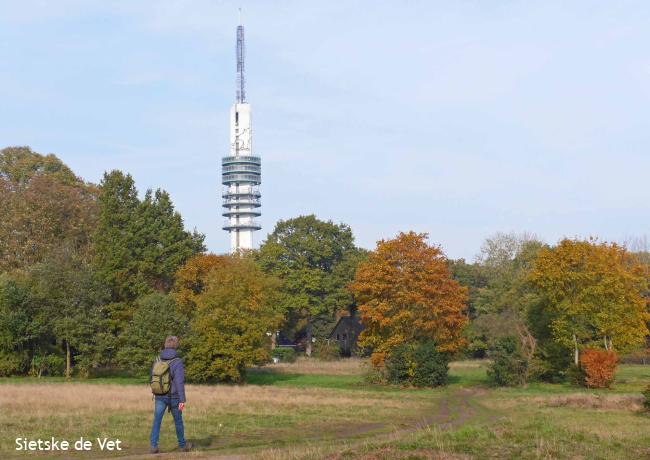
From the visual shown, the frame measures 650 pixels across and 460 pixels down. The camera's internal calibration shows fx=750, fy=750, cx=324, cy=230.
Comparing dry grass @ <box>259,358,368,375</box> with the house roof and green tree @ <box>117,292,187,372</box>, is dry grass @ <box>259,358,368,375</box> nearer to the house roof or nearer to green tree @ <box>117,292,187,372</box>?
green tree @ <box>117,292,187,372</box>

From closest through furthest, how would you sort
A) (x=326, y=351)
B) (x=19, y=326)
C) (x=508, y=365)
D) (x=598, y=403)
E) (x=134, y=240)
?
(x=598, y=403)
(x=508, y=365)
(x=19, y=326)
(x=134, y=240)
(x=326, y=351)

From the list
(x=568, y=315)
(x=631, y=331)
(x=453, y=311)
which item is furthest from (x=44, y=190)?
(x=631, y=331)

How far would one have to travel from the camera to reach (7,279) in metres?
52.3

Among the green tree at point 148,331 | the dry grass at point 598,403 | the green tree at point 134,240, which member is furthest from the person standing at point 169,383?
the green tree at point 134,240

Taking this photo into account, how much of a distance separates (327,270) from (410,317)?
43.8m

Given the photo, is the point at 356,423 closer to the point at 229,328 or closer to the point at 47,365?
the point at 229,328

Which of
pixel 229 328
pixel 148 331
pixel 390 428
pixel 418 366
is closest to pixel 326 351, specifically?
pixel 229 328

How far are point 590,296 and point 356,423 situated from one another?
91.9ft

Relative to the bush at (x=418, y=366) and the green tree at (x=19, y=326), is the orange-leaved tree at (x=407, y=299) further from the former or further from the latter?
the green tree at (x=19, y=326)

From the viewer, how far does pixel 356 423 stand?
2562 centimetres

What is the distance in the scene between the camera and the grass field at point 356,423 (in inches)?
605

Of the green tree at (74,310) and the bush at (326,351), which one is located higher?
the green tree at (74,310)

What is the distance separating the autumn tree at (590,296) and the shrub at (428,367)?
800cm

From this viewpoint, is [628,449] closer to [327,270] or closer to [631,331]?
[631,331]
